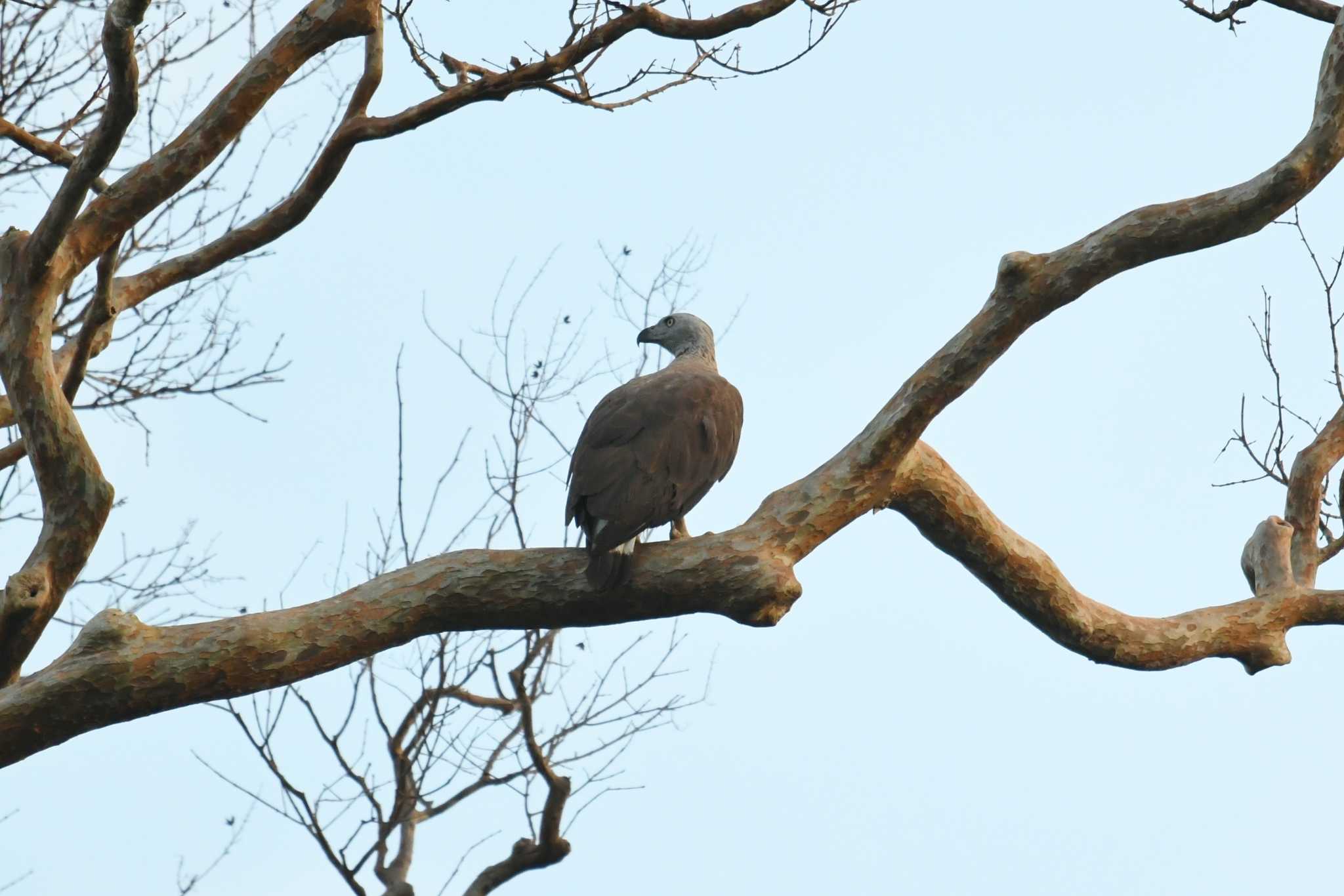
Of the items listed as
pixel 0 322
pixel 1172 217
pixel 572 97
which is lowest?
pixel 1172 217

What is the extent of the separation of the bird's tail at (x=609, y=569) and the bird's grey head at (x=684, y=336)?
3.19 metres

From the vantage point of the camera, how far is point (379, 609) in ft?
14.5

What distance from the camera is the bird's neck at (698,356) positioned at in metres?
7.56

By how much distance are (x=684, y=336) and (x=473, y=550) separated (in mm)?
3511

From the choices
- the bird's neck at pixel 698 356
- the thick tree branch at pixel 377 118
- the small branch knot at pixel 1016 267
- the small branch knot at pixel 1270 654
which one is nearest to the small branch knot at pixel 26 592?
the thick tree branch at pixel 377 118

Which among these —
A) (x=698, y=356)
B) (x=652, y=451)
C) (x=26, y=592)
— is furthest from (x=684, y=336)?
(x=26, y=592)

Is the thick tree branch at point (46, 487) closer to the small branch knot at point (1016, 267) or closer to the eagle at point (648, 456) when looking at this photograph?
the eagle at point (648, 456)

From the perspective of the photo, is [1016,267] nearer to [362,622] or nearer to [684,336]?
[362,622]

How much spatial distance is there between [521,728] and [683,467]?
1479 millimetres

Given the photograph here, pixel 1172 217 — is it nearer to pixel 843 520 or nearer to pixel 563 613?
pixel 843 520

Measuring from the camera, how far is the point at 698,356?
7664 millimetres

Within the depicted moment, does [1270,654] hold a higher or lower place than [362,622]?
lower

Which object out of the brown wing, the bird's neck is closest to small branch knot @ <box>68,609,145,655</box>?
the brown wing

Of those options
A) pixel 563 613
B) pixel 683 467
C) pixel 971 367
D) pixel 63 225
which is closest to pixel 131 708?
pixel 563 613
